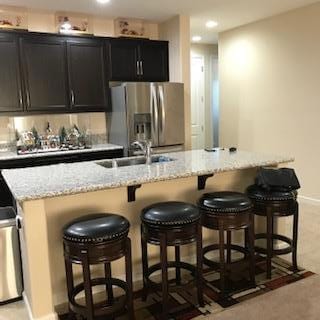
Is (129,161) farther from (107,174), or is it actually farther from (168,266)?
(168,266)

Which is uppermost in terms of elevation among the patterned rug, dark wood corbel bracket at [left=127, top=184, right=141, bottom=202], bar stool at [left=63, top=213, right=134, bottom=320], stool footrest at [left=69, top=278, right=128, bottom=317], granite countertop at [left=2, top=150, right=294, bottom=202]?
granite countertop at [left=2, top=150, right=294, bottom=202]

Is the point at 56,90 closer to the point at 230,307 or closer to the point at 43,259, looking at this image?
the point at 43,259

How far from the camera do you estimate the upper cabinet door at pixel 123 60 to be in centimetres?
463

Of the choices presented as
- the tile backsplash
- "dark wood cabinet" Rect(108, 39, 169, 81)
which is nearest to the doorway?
"dark wood cabinet" Rect(108, 39, 169, 81)

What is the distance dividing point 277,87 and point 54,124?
313 cm

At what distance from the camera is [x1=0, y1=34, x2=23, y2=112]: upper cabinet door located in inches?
158

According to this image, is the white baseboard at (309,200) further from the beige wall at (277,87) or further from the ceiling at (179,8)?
the ceiling at (179,8)

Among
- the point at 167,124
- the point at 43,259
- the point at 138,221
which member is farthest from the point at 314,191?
the point at 43,259

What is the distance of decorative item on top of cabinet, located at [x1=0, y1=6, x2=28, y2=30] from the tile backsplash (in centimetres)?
109

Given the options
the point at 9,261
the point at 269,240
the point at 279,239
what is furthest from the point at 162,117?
the point at 9,261

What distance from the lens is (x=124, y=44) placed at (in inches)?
185

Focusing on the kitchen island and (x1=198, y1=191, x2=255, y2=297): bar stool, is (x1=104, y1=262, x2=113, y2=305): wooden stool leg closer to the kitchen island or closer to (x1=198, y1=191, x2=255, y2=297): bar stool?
the kitchen island

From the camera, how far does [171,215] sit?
7.23ft

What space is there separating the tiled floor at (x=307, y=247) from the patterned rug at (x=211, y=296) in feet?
0.42
